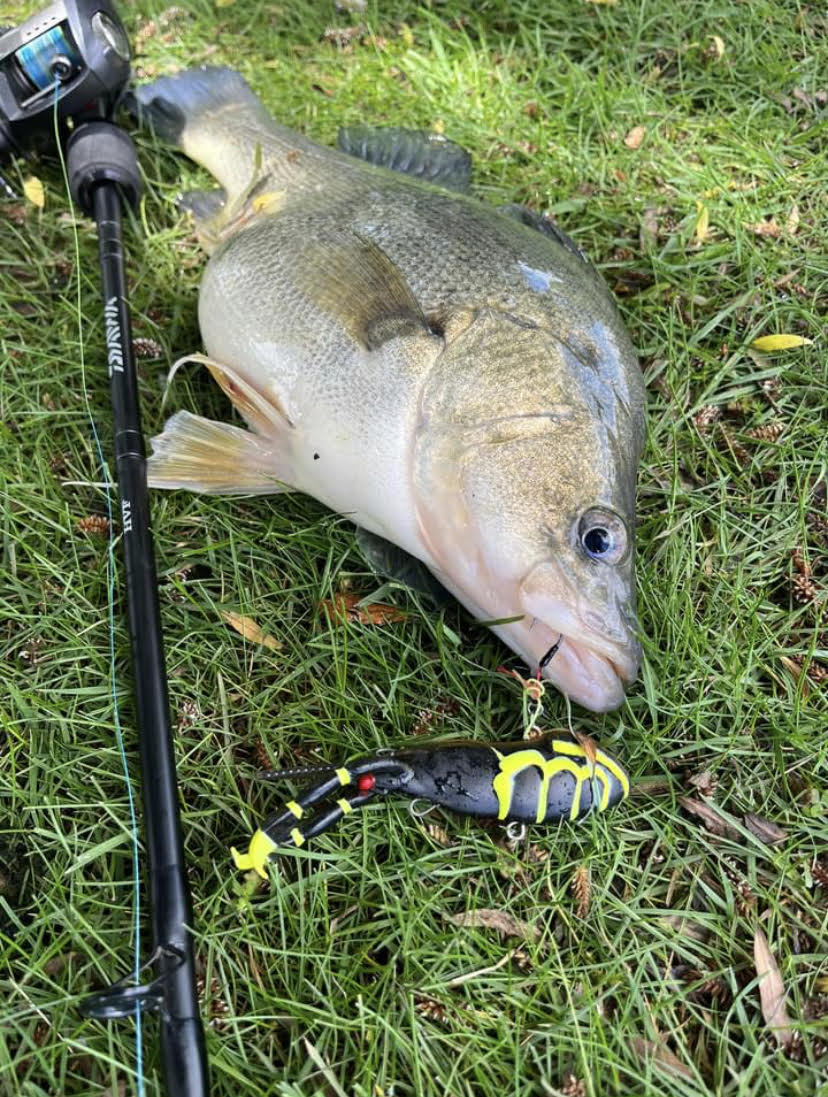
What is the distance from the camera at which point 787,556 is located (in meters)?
3.06

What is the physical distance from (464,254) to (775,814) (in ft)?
6.49

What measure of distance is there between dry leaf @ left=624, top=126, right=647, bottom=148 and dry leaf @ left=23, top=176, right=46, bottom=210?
2.59m

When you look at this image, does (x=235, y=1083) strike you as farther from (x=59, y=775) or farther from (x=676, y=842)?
(x=676, y=842)

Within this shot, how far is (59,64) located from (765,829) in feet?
11.7

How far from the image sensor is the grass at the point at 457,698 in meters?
2.17

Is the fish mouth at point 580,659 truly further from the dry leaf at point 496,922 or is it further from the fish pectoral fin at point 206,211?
the fish pectoral fin at point 206,211

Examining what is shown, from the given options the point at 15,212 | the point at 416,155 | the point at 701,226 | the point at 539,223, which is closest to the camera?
the point at 539,223

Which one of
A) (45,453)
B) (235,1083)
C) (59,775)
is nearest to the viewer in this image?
(235,1083)

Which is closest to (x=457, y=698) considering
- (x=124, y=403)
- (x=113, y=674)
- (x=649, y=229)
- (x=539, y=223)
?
(x=113, y=674)

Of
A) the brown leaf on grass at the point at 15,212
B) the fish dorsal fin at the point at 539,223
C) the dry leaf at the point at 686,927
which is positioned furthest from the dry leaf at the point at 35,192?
the dry leaf at the point at 686,927

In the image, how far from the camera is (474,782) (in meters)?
2.35

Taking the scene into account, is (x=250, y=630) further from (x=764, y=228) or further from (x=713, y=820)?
(x=764, y=228)

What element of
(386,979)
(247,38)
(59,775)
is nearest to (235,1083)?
(386,979)

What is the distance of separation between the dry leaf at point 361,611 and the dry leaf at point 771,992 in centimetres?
138
